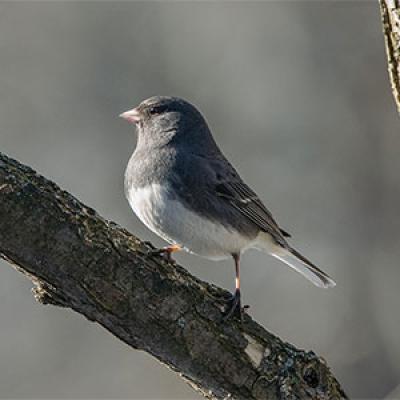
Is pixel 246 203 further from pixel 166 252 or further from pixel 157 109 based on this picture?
pixel 166 252

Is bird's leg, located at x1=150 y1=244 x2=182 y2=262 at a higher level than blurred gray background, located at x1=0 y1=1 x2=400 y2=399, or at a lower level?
lower

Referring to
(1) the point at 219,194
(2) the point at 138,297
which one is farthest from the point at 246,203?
(2) the point at 138,297

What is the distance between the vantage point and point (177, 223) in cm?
349

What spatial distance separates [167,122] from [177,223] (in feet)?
2.61

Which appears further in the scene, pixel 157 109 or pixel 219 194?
pixel 157 109

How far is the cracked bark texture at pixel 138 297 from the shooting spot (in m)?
2.52

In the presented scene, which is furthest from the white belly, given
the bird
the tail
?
the tail

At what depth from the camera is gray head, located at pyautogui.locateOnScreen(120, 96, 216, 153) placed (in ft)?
13.1

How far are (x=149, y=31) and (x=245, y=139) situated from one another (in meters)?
1.60

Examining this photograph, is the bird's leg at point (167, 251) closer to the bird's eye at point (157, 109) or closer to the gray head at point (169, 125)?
the gray head at point (169, 125)

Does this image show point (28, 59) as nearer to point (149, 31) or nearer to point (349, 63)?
point (149, 31)

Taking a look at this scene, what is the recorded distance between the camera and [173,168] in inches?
144

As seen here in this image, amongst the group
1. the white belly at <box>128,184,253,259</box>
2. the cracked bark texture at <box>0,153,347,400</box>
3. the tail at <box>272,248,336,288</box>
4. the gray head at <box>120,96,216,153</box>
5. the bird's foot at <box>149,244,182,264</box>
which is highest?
the gray head at <box>120,96,216,153</box>

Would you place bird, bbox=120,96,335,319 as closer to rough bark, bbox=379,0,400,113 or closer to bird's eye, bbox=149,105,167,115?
bird's eye, bbox=149,105,167,115
